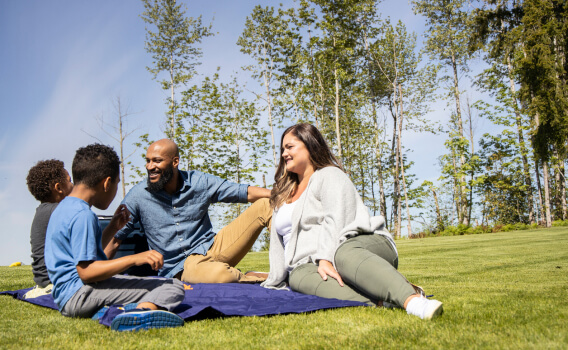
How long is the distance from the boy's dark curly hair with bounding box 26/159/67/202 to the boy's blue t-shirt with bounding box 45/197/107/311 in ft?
5.02

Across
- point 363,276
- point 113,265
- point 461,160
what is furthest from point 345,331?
point 461,160

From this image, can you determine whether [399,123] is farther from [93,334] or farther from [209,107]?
[93,334]

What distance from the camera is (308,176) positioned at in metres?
3.83

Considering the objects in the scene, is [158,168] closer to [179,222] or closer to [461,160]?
[179,222]

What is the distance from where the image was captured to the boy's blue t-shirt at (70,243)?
2541 millimetres

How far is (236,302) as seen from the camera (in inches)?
124

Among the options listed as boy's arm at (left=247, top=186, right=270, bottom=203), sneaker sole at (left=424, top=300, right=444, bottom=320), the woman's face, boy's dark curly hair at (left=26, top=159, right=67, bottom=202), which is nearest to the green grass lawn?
sneaker sole at (left=424, top=300, right=444, bottom=320)

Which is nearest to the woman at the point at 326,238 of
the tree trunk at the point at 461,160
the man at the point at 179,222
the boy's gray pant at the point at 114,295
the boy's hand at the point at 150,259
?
the man at the point at 179,222

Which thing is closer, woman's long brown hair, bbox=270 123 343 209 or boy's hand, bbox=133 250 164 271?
boy's hand, bbox=133 250 164 271

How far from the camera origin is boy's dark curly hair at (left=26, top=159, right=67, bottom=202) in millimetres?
4020

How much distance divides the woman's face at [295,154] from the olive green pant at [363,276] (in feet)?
2.87

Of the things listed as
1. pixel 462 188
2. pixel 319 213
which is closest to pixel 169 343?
pixel 319 213

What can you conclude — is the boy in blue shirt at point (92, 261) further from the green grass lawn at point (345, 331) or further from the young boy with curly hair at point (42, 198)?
the young boy with curly hair at point (42, 198)

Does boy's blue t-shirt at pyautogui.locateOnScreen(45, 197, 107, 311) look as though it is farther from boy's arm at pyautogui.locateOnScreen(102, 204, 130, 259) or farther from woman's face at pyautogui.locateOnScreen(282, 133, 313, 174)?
woman's face at pyautogui.locateOnScreen(282, 133, 313, 174)
